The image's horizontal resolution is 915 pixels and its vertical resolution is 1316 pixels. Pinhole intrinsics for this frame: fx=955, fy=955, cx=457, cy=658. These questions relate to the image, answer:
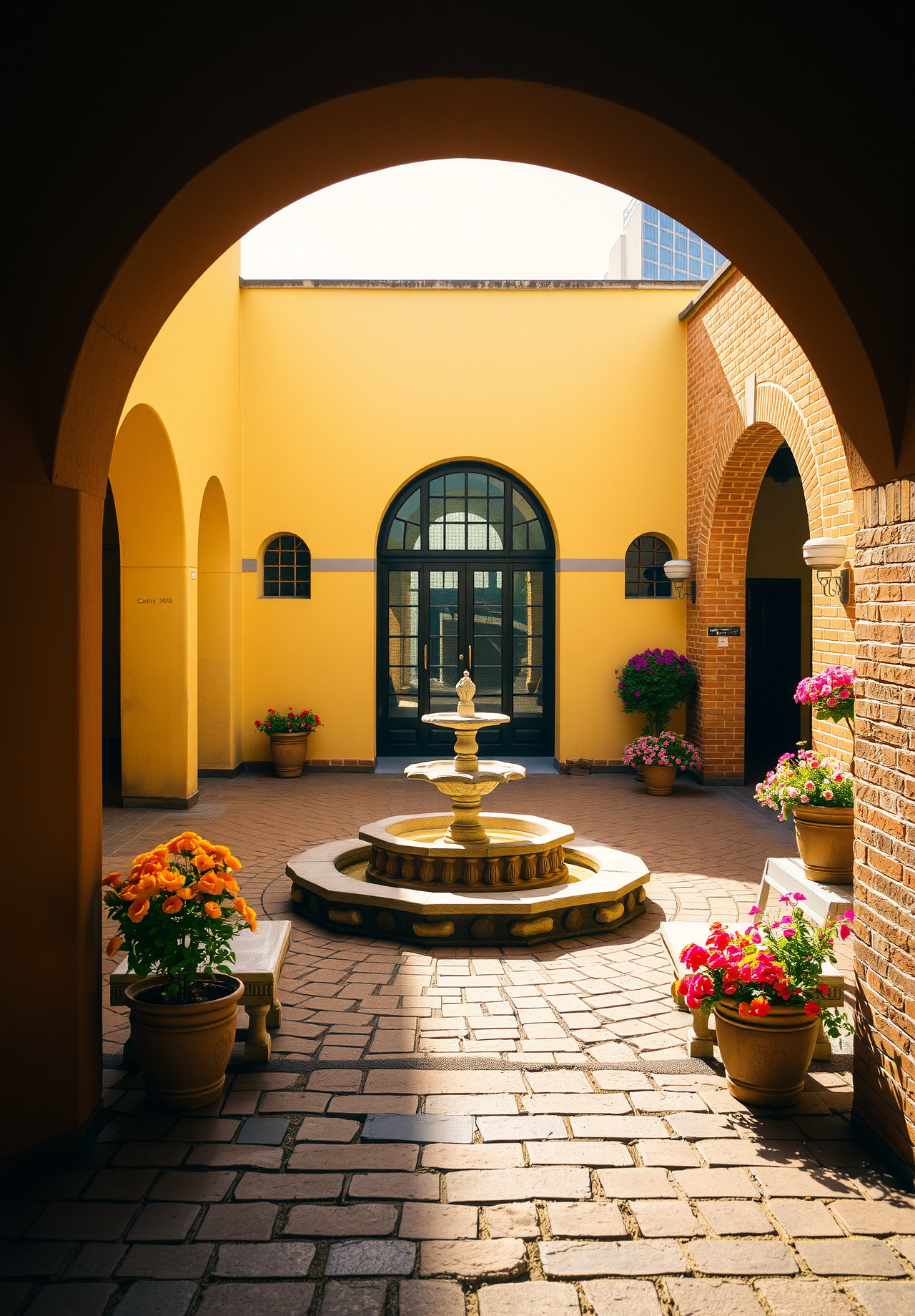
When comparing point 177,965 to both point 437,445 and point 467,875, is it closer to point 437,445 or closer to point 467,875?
point 467,875

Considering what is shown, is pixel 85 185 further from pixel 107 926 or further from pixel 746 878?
pixel 746 878

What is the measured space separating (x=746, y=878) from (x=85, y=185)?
6070mm

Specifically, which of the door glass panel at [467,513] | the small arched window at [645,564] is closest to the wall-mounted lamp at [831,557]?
the small arched window at [645,564]

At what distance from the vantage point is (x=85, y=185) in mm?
3270

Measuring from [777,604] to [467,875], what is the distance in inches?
333

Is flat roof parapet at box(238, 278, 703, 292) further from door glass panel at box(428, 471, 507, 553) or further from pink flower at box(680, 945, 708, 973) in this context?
pink flower at box(680, 945, 708, 973)

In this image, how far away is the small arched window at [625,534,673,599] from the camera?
1238cm

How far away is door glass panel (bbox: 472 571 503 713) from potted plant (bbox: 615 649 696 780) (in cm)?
178

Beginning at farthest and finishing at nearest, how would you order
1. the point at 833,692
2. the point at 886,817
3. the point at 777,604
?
the point at 777,604 < the point at 833,692 < the point at 886,817

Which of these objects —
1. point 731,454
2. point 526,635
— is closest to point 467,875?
point 731,454

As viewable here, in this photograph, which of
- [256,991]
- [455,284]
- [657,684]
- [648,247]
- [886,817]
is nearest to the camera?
[886,817]

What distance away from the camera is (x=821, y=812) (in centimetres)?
534

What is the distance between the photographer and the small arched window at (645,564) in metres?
12.4

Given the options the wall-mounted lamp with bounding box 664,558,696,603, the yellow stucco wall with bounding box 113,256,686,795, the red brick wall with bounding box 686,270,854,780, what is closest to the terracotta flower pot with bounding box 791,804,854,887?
the red brick wall with bounding box 686,270,854,780
